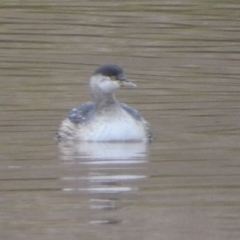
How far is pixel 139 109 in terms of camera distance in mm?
16016

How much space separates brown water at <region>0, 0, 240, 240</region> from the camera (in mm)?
11164

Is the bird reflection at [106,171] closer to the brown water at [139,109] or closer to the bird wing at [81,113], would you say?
the brown water at [139,109]

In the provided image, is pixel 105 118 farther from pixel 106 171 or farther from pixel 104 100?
pixel 106 171

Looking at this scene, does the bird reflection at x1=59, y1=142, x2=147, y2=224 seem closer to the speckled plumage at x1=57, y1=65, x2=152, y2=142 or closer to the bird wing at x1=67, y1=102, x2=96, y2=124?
the speckled plumage at x1=57, y1=65, x2=152, y2=142

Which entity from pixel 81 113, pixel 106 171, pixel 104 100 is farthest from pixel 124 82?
pixel 106 171

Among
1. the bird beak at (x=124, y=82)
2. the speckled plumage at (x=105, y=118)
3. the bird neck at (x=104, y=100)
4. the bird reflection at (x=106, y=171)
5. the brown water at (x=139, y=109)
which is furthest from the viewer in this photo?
the bird neck at (x=104, y=100)

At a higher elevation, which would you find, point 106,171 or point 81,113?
point 81,113

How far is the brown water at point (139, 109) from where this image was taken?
440 inches

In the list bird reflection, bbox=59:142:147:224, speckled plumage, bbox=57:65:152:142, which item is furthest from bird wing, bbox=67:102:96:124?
bird reflection, bbox=59:142:147:224

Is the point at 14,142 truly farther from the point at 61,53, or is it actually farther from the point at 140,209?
the point at 61,53

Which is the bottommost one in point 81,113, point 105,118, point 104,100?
point 105,118

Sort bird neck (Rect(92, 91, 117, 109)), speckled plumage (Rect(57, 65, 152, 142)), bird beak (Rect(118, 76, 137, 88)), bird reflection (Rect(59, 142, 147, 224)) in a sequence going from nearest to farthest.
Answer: bird reflection (Rect(59, 142, 147, 224))
speckled plumage (Rect(57, 65, 152, 142))
bird beak (Rect(118, 76, 137, 88))
bird neck (Rect(92, 91, 117, 109))

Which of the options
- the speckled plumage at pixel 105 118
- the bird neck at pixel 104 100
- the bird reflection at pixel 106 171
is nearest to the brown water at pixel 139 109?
the bird reflection at pixel 106 171

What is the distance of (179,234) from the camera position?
10.6 m
